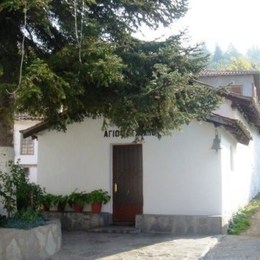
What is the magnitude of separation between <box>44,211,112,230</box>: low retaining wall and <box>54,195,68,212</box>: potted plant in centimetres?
20

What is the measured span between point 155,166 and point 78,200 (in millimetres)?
2445

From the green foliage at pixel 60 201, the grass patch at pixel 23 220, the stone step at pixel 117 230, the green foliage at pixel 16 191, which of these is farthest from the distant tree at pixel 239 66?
the grass patch at pixel 23 220

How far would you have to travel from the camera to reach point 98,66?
7.29 metres

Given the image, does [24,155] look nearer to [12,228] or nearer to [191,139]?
[191,139]

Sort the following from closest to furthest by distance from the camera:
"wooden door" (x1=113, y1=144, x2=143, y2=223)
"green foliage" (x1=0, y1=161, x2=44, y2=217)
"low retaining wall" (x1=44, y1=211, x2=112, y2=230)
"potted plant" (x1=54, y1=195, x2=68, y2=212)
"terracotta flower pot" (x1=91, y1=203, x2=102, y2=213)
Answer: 1. "green foliage" (x1=0, y1=161, x2=44, y2=217)
2. "low retaining wall" (x1=44, y1=211, x2=112, y2=230)
3. "terracotta flower pot" (x1=91, y1=203, x2=102, y2=213)
4. "wooden door" (x1=113, y1=144, x2=143, y2=223)
5. "potted plant" (x1=54, y1=195, x2=68, y2=212)

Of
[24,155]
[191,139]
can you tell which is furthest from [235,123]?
[24,155]

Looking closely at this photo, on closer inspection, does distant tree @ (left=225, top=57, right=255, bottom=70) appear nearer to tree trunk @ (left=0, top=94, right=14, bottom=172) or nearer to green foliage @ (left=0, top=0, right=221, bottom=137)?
green foliage @ (left=0, top=0, right=221, bottom=137)

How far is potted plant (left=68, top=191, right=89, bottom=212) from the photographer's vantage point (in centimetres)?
1241

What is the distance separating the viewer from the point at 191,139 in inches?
470

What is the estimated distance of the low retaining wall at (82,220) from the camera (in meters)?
12.2

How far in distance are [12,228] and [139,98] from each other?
342 cm

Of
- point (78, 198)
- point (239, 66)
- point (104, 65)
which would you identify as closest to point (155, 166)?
point (78, 198)

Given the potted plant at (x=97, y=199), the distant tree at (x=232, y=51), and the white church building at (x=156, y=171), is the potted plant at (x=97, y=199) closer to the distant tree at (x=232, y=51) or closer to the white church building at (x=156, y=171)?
the white church building at (x=156, y=171)

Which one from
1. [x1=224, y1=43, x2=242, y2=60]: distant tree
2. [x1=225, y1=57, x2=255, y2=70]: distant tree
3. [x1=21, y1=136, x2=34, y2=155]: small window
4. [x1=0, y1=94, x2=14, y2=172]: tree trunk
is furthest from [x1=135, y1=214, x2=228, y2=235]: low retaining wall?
[x1=224, y1=43, x2=242, y2=60]: distant tree
